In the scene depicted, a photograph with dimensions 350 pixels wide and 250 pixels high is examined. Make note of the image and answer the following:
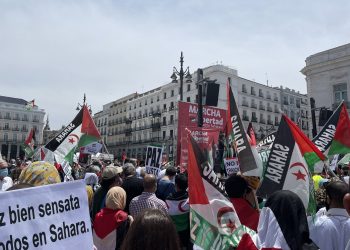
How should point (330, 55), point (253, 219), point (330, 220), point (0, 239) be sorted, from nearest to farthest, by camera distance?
point (0, 239) < point (330, 220) < point (253, 219) < point (330, 55)

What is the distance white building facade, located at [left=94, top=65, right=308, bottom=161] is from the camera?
2453 inches

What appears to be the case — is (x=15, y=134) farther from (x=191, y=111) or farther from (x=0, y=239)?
(x=0, y=239)

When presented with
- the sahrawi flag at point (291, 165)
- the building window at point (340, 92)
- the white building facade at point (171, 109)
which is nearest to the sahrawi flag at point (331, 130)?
the sahrawi flag at point (291, 165)

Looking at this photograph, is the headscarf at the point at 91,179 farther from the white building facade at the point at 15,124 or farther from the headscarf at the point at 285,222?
the white building facade at the point at 15,124

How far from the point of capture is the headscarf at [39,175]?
3.38m

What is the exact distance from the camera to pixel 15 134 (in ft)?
312

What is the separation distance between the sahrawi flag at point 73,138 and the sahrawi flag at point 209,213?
6.03m

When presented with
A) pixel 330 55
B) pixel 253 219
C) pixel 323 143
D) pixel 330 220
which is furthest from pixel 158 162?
pixel 330 55

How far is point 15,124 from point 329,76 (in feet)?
276

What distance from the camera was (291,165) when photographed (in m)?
4.15

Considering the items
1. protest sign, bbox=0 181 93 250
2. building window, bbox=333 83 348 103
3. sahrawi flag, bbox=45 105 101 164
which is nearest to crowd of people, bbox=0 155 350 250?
protest sign, bbox=0 181 93 250

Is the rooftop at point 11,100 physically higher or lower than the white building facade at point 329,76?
higher

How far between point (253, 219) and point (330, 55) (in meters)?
32.3

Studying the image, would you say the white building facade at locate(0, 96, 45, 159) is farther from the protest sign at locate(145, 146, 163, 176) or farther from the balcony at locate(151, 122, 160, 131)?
the protest sign at locate(145, 146, 163, 176)
